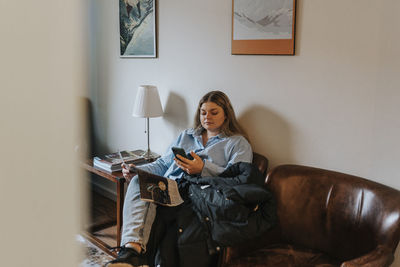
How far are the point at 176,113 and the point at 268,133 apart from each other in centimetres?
87

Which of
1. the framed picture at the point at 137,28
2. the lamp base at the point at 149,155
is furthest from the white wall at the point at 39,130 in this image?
the framed picture at the point at 137,28

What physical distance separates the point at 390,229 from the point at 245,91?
118 cm

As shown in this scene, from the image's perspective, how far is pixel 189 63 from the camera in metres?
2.67

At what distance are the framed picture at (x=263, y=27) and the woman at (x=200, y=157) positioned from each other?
0.37m

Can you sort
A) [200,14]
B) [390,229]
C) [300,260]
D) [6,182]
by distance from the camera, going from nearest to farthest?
[6,182] < [390,229] < [300,260] < [200,14]

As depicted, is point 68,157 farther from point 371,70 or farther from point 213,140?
point 213,140

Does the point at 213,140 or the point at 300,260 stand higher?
the point at 213,140

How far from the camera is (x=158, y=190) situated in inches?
79.5

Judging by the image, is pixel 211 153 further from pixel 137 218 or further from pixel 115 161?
pixel 115 161

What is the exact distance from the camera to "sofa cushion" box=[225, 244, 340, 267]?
167cm

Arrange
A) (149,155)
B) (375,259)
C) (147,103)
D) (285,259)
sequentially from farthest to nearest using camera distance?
(149,155)
(147,103)
(285,259)
(375,259)

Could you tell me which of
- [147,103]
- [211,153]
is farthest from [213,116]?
[147,103]

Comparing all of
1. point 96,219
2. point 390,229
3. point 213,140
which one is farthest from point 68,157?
point 96,219

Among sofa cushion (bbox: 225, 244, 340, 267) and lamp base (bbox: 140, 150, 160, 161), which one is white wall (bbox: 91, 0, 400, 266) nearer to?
lamp base (bbox: 140, 150, 160, 161)
